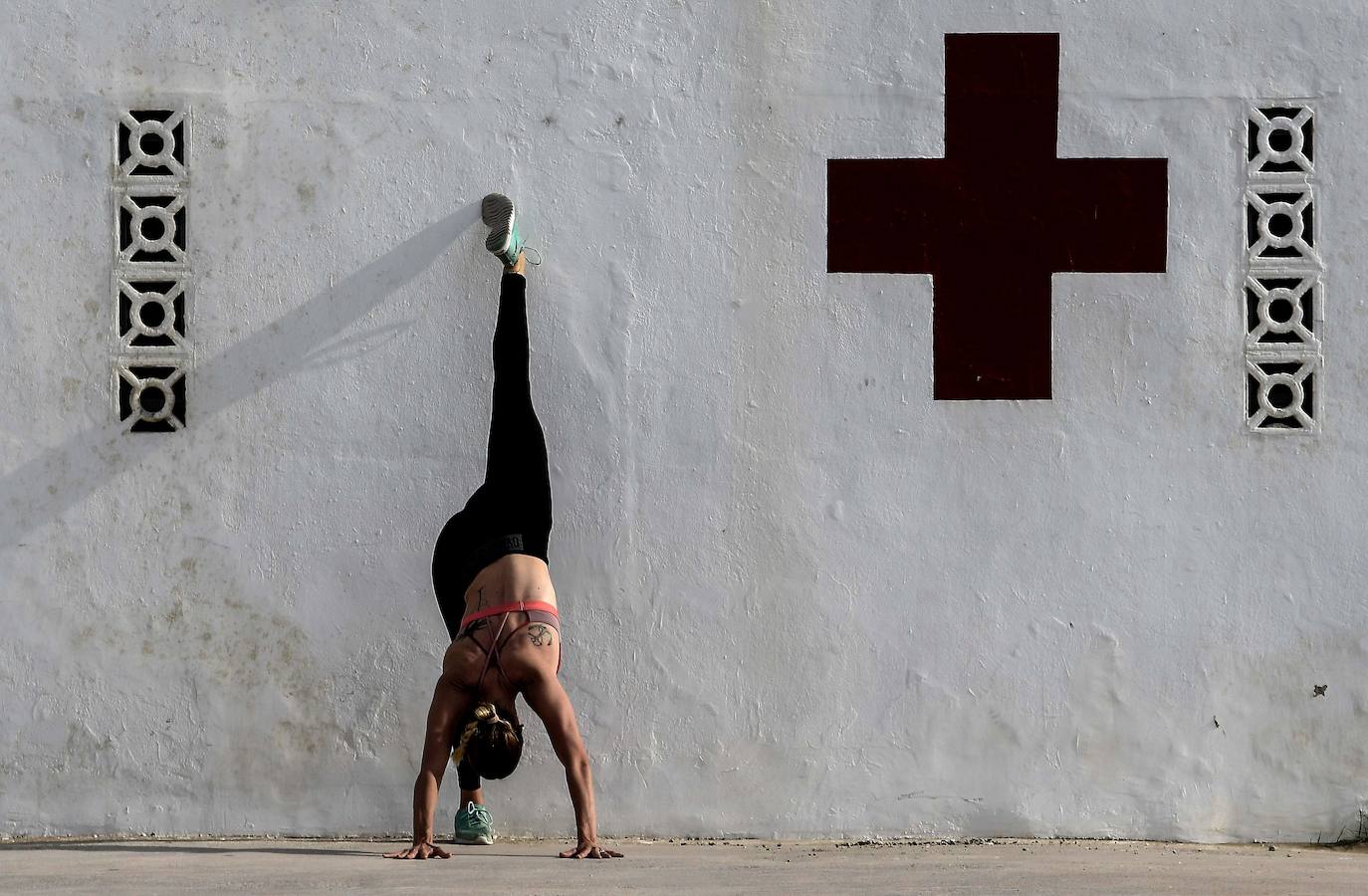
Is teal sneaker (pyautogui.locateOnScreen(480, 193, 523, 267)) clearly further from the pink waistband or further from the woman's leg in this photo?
the pink waistband

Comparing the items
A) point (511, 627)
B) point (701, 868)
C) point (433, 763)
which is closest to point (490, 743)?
→ point (433, 763)

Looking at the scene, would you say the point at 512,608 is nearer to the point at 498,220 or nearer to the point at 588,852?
the point at 588,852

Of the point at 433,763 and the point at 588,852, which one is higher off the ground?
the point at 433,763

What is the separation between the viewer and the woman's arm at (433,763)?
142 inches

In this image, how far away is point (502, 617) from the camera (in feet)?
12.4

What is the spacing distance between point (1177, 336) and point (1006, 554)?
2.33 feet

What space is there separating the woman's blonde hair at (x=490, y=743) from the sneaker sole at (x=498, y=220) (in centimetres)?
109

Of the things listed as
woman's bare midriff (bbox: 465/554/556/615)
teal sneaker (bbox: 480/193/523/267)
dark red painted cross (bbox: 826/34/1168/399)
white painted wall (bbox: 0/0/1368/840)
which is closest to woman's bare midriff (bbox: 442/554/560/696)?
woman's bare midriff (bbox: 465/554/556/615)

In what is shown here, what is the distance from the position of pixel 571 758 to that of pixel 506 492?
699 millimetres

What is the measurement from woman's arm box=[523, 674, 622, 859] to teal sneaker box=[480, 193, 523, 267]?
3.37ft

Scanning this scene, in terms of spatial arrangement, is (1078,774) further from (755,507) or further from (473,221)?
(473,221)

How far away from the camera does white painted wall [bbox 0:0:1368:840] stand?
13.1ft

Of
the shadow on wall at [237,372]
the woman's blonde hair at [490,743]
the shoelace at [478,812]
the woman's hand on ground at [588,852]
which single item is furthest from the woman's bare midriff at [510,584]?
the shadow on wall at [237,372]

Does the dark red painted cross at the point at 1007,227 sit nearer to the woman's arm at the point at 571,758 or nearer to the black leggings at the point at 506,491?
the black leggings at the point at 506,491
